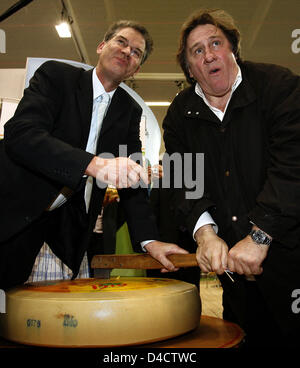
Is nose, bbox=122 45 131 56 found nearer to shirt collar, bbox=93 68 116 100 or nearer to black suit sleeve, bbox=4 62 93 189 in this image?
shirt collar, bbox=93 68 116 100

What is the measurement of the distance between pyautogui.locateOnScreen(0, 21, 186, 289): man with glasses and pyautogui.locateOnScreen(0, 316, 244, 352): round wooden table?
0.26 metres

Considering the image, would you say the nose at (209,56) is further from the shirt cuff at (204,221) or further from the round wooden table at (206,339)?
the round wooden table at (206,339)

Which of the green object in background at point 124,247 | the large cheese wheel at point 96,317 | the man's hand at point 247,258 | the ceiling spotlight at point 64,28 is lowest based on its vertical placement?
the green object in background at point 124,247

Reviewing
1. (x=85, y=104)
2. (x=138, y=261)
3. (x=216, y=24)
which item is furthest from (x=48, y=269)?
(x=216, y=24)

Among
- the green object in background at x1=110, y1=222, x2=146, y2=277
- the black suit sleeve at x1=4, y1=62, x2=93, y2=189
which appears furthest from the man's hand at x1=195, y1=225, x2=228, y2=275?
the green object in background at x1=110, y1=222, x2=146, y2=277

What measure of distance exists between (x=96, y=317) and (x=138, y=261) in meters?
0.43

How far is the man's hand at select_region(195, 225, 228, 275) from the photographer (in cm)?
116

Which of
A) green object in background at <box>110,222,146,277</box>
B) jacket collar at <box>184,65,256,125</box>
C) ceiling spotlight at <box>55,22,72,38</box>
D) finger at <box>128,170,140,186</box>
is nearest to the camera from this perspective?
finger at <box>128,170,140,186</box>

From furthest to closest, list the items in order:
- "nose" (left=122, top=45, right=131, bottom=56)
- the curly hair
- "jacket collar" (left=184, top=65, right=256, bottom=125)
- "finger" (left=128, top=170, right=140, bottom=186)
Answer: "nose" (left=122, top=45, right=131, bottom=56)
the curly hair
"jacket collar" (left=184, top=65, right=256, bottom=125)
"finger" (left=128, top=170, right=140, bottom=186)

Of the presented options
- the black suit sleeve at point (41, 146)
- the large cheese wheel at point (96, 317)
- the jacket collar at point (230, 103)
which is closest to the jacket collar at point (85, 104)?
the black suit sleeve at point (41, 146)

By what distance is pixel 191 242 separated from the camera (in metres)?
2.94

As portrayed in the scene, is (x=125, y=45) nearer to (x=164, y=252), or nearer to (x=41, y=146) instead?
(x=41, y=146)

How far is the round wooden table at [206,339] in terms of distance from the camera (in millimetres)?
979

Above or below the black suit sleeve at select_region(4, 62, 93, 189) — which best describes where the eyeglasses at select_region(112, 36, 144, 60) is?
above
